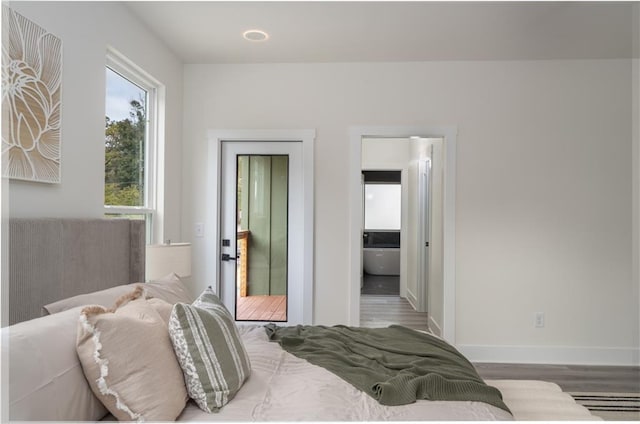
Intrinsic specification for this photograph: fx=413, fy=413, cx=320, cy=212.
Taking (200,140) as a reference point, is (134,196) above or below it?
below

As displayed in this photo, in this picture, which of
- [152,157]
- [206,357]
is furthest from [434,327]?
[206,357]

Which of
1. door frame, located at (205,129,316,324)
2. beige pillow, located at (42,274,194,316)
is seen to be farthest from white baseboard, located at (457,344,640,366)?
beige pillow, located at (42,274,194,316)

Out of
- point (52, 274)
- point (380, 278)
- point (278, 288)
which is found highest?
point (52, 274)

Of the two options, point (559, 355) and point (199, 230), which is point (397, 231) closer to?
point (559, 355)

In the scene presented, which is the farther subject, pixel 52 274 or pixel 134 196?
pixel 134 196

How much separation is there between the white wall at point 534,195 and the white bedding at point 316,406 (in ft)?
7.32

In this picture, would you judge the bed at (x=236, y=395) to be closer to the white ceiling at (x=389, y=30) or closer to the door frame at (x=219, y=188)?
the door frame at (x=219, y=188)

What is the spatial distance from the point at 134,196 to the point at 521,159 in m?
3.32

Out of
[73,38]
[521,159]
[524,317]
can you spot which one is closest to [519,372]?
[524,317]

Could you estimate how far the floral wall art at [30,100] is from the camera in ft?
5.65

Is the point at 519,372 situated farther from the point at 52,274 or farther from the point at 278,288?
the point at 52,274

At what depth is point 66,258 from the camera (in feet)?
6.33

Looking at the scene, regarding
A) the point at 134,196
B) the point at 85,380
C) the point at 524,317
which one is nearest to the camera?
the point at 85,380

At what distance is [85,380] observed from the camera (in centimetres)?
125
